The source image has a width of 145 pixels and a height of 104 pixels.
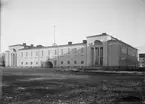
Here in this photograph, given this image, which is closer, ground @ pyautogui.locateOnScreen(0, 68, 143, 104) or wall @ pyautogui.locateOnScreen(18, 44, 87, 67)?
ground @ pyautogui.locateOnScreen(0, 68, 143, 104)

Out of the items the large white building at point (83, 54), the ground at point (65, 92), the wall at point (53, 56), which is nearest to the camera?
the ground at point (65, 92)

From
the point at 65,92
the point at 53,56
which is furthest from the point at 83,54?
the point at 65,92

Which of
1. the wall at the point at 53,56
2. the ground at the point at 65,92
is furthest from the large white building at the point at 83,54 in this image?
the ground at the point at 65,92

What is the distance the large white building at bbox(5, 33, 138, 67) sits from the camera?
3888cm

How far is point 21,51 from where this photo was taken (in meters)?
63.4

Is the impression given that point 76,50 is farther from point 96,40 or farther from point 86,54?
point 96,40

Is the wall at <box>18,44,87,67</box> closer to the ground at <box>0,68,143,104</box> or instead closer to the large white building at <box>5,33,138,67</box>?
the large white building at <box>5,33,138,67</box>

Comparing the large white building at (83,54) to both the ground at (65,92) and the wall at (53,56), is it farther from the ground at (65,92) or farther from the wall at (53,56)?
the ground at (65,92)

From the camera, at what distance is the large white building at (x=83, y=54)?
128ft

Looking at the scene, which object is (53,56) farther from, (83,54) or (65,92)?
(65,92)

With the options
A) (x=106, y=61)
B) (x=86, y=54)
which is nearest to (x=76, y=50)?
(x=86, y=54)

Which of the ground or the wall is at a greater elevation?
the wall

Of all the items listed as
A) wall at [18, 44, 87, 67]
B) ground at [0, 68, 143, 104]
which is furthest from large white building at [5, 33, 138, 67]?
ground at [0, 68, 143, 104]

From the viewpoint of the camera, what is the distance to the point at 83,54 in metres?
44.3
